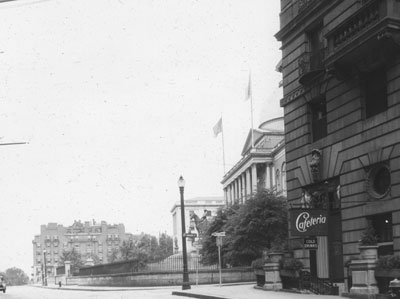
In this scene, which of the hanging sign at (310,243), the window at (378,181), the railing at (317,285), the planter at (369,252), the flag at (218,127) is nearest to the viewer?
the planter at (369,252)

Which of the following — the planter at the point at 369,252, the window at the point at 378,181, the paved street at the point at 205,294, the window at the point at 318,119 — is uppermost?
the window at the point at 318,119

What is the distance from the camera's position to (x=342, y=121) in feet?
83.7

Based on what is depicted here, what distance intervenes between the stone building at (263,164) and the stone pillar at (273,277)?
5165cm

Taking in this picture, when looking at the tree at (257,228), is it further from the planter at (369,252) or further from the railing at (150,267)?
the planter at (369,252)

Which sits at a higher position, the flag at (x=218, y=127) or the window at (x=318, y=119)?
the flag at (x=218, y=127)

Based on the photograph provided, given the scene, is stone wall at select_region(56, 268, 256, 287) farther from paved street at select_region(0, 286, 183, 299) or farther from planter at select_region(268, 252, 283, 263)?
planter at select_region(268, 252, 283, 263)

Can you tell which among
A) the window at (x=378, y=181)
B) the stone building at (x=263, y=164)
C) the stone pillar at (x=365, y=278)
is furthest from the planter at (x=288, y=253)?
the stone building at (x=263, y=164)

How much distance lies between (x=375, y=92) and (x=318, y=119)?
13.9ft

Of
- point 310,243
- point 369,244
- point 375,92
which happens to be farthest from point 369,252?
point 375,92

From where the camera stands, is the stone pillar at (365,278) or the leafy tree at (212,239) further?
the leafy tree at (212,239)

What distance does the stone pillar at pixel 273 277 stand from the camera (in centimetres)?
2758

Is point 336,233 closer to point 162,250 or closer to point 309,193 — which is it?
point 309,193

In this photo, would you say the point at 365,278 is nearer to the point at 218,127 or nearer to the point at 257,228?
the point at 257,228

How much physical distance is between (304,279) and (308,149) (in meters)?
5.37
